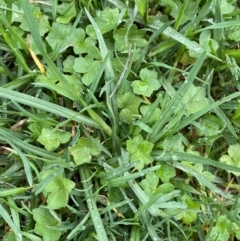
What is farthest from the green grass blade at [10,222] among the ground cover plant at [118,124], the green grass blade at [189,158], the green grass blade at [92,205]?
the green grass blade at [189,158]

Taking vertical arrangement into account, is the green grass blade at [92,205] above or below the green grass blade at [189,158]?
below

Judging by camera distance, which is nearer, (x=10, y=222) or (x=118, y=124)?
(x=10, y=222)

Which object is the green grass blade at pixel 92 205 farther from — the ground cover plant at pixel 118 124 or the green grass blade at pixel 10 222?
the green grass blade at pixel 10 222

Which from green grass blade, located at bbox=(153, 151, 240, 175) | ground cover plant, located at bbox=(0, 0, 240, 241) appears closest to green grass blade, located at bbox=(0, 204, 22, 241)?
ground cover plant, located at bbox=(0, 0, 240, 241)

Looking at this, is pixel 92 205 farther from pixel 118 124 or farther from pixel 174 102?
pixel 174 102

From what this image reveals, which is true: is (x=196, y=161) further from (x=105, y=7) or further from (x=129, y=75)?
(x=105, y=7)

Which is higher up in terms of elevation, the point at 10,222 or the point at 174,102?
the point at 174,102

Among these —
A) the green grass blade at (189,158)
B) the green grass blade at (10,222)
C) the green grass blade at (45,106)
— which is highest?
the green grass blade at (45,106)

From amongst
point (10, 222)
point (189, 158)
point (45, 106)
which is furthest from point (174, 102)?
point (10, 222)

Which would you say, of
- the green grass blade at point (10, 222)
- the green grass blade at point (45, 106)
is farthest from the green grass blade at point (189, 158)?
the green grass blade at point (10, 222)
